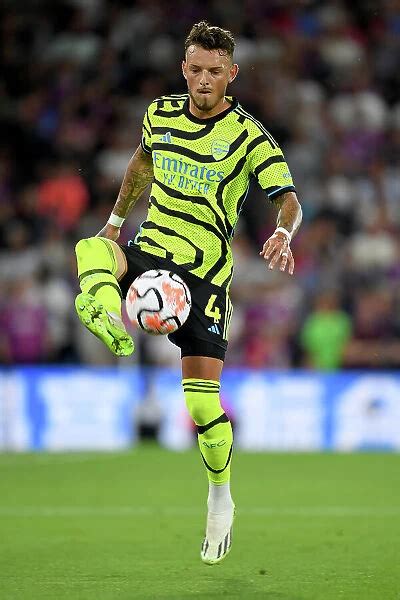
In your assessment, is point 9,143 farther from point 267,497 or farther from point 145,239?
point 145,239

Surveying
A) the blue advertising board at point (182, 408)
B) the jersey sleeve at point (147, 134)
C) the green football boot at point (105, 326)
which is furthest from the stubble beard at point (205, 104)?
the blue advertising board at point (182, 408)

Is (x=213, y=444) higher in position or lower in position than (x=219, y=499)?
higher

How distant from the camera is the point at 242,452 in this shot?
13695mm

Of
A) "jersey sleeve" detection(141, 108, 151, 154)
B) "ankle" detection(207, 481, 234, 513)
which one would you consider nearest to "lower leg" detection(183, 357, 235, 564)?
"ankle" detection(207, 481, 234, 513)

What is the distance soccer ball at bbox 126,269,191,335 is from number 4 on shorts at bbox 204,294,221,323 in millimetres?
306

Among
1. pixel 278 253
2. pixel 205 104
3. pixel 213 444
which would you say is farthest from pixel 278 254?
pixel 213 444

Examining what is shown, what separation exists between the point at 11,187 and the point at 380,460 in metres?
6.17

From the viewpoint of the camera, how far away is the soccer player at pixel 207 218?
609cm

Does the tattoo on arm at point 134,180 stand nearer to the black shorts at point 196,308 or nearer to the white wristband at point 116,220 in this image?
the white wristband at point 116,220

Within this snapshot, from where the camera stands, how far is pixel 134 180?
6711mm

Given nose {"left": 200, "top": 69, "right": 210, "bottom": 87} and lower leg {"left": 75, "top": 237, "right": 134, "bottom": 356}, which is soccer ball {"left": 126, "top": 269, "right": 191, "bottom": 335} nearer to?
A: lower leg {"left": 75, "top": 237, "right": 134, "bottom": 356}

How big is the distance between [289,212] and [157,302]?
849 millimetres

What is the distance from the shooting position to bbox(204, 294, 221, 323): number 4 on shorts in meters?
6.13

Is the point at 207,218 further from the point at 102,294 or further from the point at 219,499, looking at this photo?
the point at 219,499
